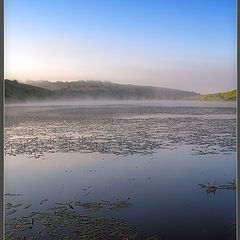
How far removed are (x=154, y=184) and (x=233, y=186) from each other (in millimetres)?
1482

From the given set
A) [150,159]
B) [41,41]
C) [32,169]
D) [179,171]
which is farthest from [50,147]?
[41,41]

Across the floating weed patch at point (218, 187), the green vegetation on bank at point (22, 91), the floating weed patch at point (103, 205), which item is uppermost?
the green vegetation on bank at point (22, 91)

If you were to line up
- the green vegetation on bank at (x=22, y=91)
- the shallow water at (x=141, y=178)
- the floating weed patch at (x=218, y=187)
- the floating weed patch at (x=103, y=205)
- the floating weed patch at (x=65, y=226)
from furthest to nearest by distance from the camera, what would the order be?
the green vegetation on bank at (x=22, y=91), the floating weed patch at (x=218, y=187), the floating weed patch at (x=103, y=205), the shallow water at (x=141, y=178), the floating weed patch at (x=65, y=226)

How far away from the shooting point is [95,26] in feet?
102

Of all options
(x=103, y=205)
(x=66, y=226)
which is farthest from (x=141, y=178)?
(x=66, y=226)

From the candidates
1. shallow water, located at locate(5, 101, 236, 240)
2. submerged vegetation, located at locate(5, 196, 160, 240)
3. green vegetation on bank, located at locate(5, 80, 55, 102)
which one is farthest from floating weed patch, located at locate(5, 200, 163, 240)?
green vegetation on bank, located at locate(5, 80, 55, 102)

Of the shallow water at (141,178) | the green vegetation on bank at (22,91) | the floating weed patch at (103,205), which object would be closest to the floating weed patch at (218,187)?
the shallow water at (141,178)

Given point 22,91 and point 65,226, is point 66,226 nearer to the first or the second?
point 65,226

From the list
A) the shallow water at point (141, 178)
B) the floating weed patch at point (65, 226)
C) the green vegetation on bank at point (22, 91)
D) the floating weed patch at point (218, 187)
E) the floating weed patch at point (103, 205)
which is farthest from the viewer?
the green vegetation on bank at point (22, 91)

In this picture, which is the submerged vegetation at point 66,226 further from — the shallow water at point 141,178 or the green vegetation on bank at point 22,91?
the green vegetation on bank at point 22,91

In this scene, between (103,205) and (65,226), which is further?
(103,205)

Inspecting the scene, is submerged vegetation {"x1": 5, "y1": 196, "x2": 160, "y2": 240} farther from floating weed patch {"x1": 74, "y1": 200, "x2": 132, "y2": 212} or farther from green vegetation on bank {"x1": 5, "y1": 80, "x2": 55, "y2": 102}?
green vegetation on bank {"x1": 5, "y1": 80, "x2": 55, "y2": 102}

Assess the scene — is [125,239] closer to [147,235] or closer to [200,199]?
[147,235]

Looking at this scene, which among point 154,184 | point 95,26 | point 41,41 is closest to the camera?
point 154,184
